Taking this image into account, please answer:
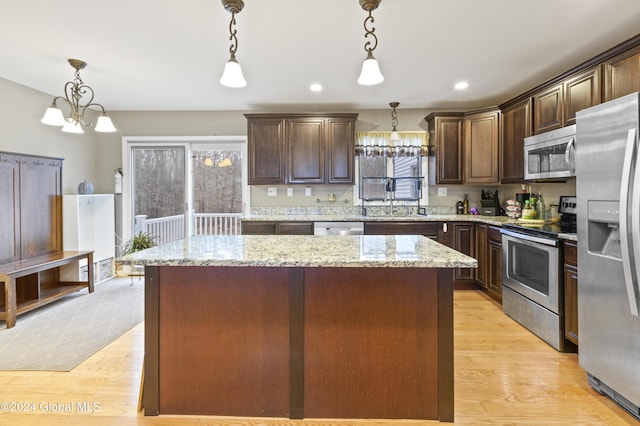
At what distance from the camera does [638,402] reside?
67.9 inches

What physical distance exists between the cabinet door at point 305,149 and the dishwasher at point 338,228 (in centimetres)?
66

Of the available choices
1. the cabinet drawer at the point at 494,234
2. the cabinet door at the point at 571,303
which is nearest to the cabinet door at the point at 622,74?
the cabinet door at the point at 571,303

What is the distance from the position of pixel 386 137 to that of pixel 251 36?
247cm

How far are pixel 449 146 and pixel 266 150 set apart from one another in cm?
235

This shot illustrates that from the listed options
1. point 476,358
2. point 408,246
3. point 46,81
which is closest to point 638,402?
point 476,358

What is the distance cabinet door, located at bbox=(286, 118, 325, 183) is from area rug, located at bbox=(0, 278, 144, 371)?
93.2 inches

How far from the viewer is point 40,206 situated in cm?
382

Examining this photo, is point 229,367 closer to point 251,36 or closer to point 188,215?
point 251,36

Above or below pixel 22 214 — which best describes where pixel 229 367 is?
below

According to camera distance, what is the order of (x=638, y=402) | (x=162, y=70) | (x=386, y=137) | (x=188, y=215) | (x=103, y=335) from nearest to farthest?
(x=638, y=402)
(x=103, y=335)
(x=162, y=70)
(x=386, y=137)
(x=188, y=215)

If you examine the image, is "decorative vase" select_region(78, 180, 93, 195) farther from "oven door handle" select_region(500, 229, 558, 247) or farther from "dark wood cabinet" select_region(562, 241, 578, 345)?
"dark wood cabinet" select_region(562, 241, 578, 345)

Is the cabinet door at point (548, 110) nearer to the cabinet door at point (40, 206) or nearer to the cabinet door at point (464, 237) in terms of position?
the cabinet door at point (464, 237)

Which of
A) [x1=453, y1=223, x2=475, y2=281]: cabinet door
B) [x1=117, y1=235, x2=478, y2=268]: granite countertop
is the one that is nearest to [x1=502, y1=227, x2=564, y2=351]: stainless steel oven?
[x1=453, y1=223, x2=475, y2=281]: cabinet door

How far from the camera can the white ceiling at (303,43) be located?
2262mm
